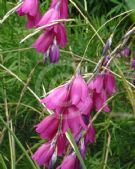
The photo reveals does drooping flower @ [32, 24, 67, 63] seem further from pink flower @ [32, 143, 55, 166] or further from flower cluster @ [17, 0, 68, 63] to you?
pink flower @ [32, 143, 55, 166]

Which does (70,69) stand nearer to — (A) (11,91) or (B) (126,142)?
(A) (11,91)

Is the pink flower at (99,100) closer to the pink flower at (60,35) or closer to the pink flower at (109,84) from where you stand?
the pink flower at (109,84)

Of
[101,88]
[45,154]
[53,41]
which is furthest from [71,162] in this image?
[53,41]

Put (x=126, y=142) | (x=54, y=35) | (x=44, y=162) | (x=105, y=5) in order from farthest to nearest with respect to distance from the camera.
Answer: (x=105, y=5)
(x=126, y=142)
(x=54, y=35)
(x=44, y=162)

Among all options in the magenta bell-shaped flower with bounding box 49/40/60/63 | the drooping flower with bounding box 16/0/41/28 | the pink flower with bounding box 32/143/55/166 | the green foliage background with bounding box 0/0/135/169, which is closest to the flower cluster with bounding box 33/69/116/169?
the pink flower with bounding box 32/143/55/166

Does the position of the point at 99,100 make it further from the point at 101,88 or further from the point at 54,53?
the point at 54,53

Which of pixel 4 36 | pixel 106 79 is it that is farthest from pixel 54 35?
pixel 4 36
